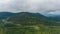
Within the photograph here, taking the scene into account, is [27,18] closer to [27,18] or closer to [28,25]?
[27,18]

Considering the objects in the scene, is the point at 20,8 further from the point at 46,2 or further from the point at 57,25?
the point at 57,25

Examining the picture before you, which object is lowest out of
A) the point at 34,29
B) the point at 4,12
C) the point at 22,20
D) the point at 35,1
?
the point at 34,29

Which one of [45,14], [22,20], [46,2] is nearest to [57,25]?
[45,14]

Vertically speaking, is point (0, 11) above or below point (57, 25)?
above

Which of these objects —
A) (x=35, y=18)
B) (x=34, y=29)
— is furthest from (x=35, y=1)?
(x=34, y=29)

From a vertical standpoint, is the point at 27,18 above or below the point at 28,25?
above

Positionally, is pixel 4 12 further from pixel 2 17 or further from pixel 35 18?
pixel 35 18

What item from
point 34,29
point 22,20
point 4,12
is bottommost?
point 34,29

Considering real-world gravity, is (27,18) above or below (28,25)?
above

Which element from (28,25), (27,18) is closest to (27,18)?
(27,18)
